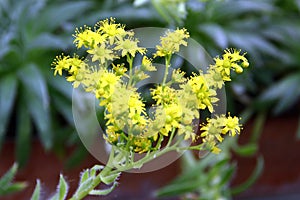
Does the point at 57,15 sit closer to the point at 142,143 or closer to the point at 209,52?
the point at 209,52

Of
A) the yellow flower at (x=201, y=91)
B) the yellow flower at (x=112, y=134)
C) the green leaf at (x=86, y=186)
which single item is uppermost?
the yellow flower at (x=201, y=91)

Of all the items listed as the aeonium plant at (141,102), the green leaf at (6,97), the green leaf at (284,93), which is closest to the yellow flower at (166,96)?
the aeonium plant at (141,102)


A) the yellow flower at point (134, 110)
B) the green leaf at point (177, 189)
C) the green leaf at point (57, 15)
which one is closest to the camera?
the yellow flower at point (134, 110)

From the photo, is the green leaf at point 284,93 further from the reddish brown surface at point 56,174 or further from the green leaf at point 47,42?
the green leaf at point 47,42

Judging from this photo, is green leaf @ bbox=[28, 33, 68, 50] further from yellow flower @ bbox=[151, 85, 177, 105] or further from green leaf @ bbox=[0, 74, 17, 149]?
yellow flower @ bbox=[151, 85, 177, 105]

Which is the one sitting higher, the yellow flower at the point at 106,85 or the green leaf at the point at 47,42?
the green leaf at the point at 47,42

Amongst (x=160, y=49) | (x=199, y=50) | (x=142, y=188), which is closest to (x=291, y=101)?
(x=199, y=50)

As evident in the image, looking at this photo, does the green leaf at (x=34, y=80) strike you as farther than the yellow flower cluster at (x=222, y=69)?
Yes
